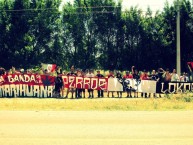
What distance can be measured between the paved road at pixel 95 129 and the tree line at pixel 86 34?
31.8m

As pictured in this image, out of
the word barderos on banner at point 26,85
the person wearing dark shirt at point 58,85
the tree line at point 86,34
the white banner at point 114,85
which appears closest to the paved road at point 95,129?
the person wearing dark shirt at point 58,85

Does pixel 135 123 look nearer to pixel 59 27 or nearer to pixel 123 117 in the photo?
pixel 123 117

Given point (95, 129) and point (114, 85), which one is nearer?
point (95, 129)

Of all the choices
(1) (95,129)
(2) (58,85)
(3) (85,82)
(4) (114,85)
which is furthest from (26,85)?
(1) (95,129)

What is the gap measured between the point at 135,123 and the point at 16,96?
1396 centimetres

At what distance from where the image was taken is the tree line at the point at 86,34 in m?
45.1

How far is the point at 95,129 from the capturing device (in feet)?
34.7

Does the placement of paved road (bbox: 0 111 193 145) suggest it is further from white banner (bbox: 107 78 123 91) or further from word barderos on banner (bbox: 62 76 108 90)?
white banner (bbox: 107 78 123 91)

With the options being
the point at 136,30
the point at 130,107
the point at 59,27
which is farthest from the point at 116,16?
the point at 130,107

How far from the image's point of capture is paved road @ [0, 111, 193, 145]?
8.82 m

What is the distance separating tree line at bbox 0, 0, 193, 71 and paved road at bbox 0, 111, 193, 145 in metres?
31.8

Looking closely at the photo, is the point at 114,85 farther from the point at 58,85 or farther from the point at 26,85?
the point at 26,85

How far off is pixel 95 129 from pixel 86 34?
38.8 meters

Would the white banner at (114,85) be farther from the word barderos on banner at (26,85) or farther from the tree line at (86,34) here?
the tree line at (86,34)
